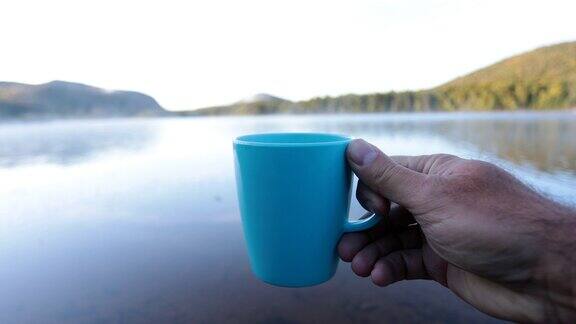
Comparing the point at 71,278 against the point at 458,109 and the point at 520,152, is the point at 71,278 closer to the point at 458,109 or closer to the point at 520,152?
the point at 520,152

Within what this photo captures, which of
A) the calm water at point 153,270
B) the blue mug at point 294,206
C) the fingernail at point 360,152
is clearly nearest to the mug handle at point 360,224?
the blue mug at point 294,206

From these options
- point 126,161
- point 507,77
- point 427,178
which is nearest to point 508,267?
point 427,178

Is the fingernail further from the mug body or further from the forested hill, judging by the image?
the forested hill

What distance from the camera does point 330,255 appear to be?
0.54 meters

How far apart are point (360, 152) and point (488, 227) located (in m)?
0.22

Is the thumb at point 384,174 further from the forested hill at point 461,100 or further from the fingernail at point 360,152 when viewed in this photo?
the forested hill at point 461,100

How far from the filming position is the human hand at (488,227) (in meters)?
0.48

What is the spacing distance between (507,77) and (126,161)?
3371cm

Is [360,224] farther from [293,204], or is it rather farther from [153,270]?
[153,270]

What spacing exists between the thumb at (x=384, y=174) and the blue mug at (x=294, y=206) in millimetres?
21

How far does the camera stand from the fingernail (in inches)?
20.4

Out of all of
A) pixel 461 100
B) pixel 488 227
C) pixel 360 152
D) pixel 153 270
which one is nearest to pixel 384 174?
pixel 360 152

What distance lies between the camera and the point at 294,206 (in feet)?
1.56

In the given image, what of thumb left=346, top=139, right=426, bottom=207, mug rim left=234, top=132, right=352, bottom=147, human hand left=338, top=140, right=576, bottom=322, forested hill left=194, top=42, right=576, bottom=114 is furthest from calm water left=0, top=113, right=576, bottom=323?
forested hill left=194, top=42, right=576, bottom=114
